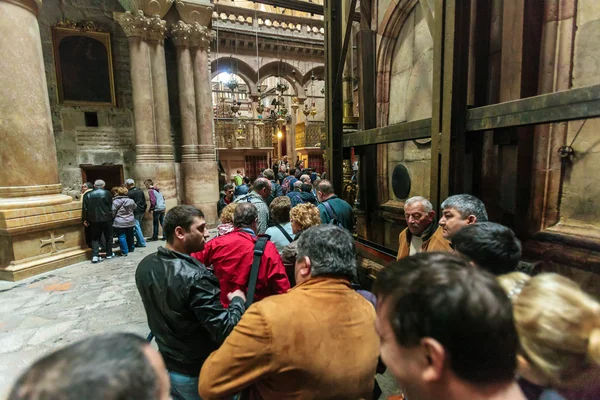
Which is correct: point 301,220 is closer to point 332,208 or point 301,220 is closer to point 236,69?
point 332,208

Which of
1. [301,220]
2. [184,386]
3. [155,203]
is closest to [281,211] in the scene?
[301,220]

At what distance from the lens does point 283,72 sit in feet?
66.4

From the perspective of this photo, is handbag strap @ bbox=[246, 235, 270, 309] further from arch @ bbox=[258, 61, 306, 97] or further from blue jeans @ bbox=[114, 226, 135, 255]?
arch @ bbox=[258, 61, 306, 97]

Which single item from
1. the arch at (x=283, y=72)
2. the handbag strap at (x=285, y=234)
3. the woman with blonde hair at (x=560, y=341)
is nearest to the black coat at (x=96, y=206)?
the handbag strap at (x=285, y=234)

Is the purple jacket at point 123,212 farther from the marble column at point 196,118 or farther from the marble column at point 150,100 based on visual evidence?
the marble column at point 196,118

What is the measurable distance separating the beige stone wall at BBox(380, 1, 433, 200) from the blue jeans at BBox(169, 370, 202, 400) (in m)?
3.50

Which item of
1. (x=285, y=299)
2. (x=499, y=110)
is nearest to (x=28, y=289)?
(x=285, y=299)

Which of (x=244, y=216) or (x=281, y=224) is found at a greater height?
(x=244, y=216)

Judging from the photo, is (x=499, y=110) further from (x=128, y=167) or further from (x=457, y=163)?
(x=128, y=167)

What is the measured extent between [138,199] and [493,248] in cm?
747

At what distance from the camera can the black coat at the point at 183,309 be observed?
67.0 inches

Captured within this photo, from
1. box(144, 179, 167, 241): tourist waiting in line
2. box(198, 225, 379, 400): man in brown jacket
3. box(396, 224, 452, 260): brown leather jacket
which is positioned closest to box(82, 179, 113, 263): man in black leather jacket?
box(144, 179, 167, 241): tourist waiting in line

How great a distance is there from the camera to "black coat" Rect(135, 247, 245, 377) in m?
1.70

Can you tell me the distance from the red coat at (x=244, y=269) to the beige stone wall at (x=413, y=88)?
104 inches
